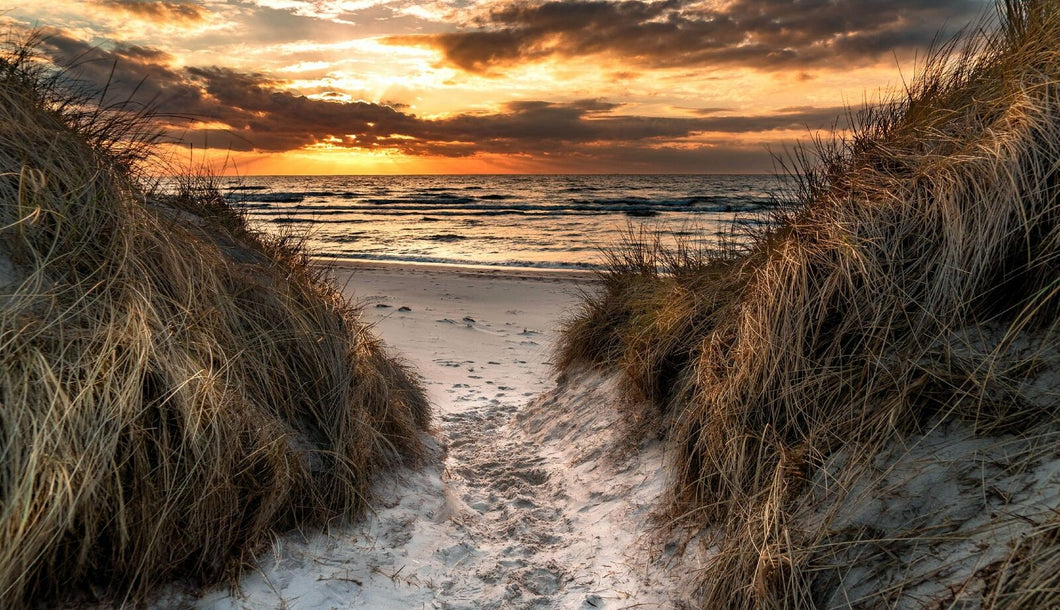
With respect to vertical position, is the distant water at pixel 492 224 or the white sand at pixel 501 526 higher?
the distant water at pixel 492 224

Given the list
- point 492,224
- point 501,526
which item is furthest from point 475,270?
point 492,224

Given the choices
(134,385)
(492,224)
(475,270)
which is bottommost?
(475,270)

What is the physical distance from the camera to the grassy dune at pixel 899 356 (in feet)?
6.95

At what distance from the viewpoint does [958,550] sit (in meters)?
1.95

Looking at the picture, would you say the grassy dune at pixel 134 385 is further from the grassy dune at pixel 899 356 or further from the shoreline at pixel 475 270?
the shoreline at pixel 475 270

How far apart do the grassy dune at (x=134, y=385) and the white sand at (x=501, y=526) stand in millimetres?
235

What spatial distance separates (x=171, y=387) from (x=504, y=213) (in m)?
31.6

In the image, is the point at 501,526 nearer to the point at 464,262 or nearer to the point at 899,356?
the point at 899,356

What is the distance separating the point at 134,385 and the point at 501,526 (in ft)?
7.30

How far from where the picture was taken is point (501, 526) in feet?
12.5

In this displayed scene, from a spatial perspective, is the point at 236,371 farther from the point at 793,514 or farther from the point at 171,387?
the point at 793,514

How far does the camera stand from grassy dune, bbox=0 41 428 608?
2.20m

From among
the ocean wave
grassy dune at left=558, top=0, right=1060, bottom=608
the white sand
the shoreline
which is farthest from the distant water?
the white sand

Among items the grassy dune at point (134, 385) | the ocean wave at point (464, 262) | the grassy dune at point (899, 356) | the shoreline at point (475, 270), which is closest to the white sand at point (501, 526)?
the grassy dune at point (134, 385)
